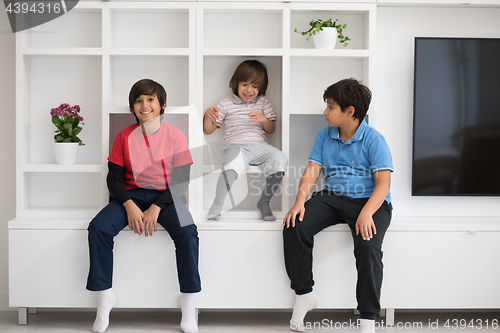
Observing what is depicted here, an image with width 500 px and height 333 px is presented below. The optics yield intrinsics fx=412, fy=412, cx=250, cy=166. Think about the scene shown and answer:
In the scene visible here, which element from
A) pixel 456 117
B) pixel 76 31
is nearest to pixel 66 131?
pixel 76 31

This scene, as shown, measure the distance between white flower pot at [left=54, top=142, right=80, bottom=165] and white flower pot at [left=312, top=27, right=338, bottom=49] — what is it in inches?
46.7

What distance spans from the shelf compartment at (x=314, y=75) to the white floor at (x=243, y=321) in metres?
1.02

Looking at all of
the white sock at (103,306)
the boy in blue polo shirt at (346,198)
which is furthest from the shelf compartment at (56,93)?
the boy in blue polo shirt at (346,198)

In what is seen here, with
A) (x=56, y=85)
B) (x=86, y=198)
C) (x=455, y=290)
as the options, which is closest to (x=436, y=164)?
(x=455, y=290)

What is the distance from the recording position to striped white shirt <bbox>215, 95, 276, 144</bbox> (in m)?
1.94

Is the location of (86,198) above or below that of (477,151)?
below

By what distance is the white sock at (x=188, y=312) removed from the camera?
5.39ft

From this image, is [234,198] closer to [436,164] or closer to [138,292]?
[138,292]

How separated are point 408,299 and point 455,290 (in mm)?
202

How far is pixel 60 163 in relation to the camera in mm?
1852

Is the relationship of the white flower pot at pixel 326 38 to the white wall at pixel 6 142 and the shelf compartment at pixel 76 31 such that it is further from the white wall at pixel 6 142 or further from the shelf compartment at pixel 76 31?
the white wall at pixel 6 142

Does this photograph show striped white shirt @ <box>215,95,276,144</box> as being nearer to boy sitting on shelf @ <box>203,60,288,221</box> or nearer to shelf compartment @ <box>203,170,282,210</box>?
boy sitting on shelf @ <box>203,60,288,221</box>

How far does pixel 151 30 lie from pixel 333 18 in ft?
2.93

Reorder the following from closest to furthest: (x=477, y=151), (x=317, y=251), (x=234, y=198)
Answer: (x=317, y=251), (x=477, y=151), (x=234, y=198)
